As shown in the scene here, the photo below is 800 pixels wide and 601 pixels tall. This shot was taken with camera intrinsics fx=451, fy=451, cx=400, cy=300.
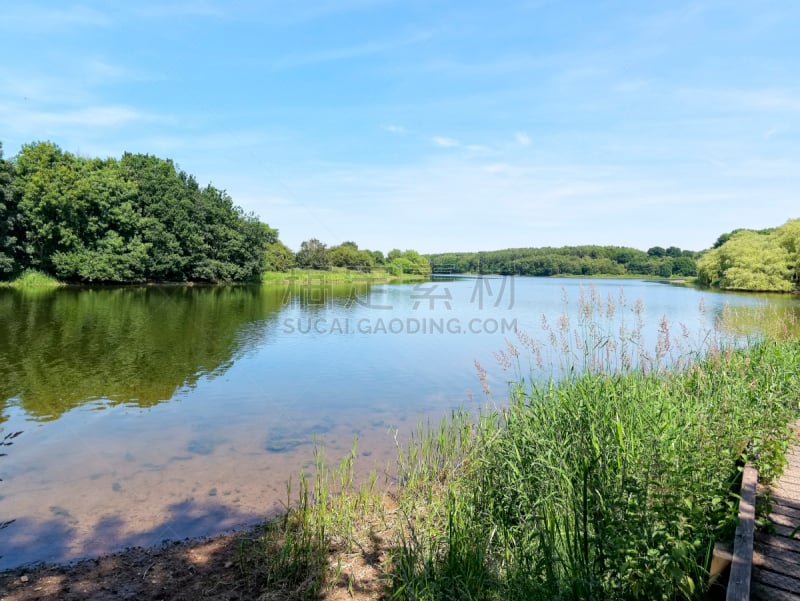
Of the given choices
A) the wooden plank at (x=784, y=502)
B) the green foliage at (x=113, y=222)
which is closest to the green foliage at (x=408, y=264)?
the green foliage at (x=113, y=222)

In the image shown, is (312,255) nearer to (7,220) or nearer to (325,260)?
(325,260)

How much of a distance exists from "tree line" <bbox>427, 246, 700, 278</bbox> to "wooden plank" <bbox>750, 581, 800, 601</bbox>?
10950 cm

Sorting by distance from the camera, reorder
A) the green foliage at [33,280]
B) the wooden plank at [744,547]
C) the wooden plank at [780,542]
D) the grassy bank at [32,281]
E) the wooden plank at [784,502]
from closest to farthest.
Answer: the wooden plank at [744,547] → the wooden plank at [780,542] → the wooden plank at [784,502] → the grassy bank at [32,281] → the green foliage at [33,280]

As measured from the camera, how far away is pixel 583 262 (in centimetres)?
11400

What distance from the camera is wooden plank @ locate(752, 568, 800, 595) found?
8.84 feet

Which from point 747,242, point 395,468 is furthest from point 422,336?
point 747,242

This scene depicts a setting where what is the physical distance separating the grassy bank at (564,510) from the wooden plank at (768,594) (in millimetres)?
271

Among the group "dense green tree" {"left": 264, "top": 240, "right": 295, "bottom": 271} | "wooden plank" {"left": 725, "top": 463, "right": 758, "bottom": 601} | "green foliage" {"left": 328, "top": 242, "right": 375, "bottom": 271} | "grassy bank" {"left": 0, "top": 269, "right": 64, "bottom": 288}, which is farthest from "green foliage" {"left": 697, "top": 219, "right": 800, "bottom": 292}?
"grassy bank" {"left": 0, "top": 269, "right": 64, "bottom": 288}

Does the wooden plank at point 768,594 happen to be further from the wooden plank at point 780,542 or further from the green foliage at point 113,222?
the green foliage at point 113,222

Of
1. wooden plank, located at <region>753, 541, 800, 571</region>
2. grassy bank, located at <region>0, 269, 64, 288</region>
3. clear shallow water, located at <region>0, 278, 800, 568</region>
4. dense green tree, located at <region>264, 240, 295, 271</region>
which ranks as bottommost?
clear shallow water, located at <region>0, 278, 800, 568</region>

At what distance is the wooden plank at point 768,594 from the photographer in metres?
2.62

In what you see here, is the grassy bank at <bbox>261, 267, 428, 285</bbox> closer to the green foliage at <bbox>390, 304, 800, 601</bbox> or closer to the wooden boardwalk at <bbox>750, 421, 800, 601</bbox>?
the green foliage at <bbox>390, 304, 800, 601</bbox>

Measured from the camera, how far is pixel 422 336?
20.1 metres

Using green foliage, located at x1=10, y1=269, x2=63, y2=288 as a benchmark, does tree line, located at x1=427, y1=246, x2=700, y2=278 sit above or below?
above
